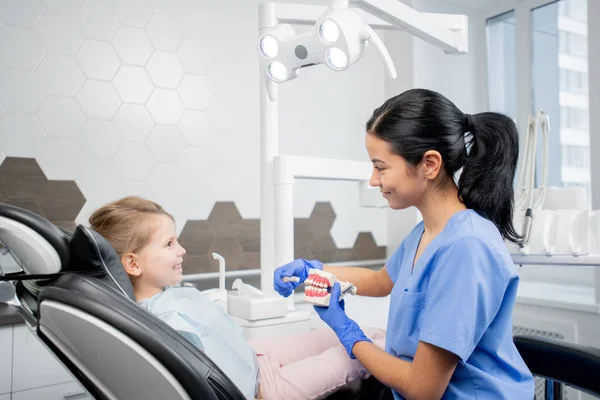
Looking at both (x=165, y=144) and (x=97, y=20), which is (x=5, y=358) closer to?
(x=165, y=144)

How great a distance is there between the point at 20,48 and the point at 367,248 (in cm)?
170

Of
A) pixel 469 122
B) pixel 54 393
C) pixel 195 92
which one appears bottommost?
pixel 54 393

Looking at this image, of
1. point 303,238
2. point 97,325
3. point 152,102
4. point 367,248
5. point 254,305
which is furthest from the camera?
point 367,248

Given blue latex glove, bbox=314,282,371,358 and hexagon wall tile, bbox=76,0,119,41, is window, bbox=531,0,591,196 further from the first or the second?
hexagon wall tile, bbox=76,0,119,41

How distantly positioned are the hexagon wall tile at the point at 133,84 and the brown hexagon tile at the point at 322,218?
91 centimetres

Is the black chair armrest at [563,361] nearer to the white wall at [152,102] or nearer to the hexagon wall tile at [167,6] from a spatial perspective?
the white wall at [152,102]

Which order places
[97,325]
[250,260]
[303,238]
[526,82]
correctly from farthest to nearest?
1. [526,82]
2. [303,238]
3. [250,260]
4. [97,325]

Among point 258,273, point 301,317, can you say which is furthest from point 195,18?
point 301,317

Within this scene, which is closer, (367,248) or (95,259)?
(95,259)

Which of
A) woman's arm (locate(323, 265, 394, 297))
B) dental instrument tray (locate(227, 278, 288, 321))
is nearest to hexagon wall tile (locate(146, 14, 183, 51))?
dental instrument tray (locate(227, 278, 288, 321))

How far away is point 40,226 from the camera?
0.73m

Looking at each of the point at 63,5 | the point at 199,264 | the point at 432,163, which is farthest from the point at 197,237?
the point at 432,163

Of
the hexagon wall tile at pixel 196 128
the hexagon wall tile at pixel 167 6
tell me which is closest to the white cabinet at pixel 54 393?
the hexagon wall tile at pixel 196 128

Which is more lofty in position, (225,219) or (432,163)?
(432,163)
